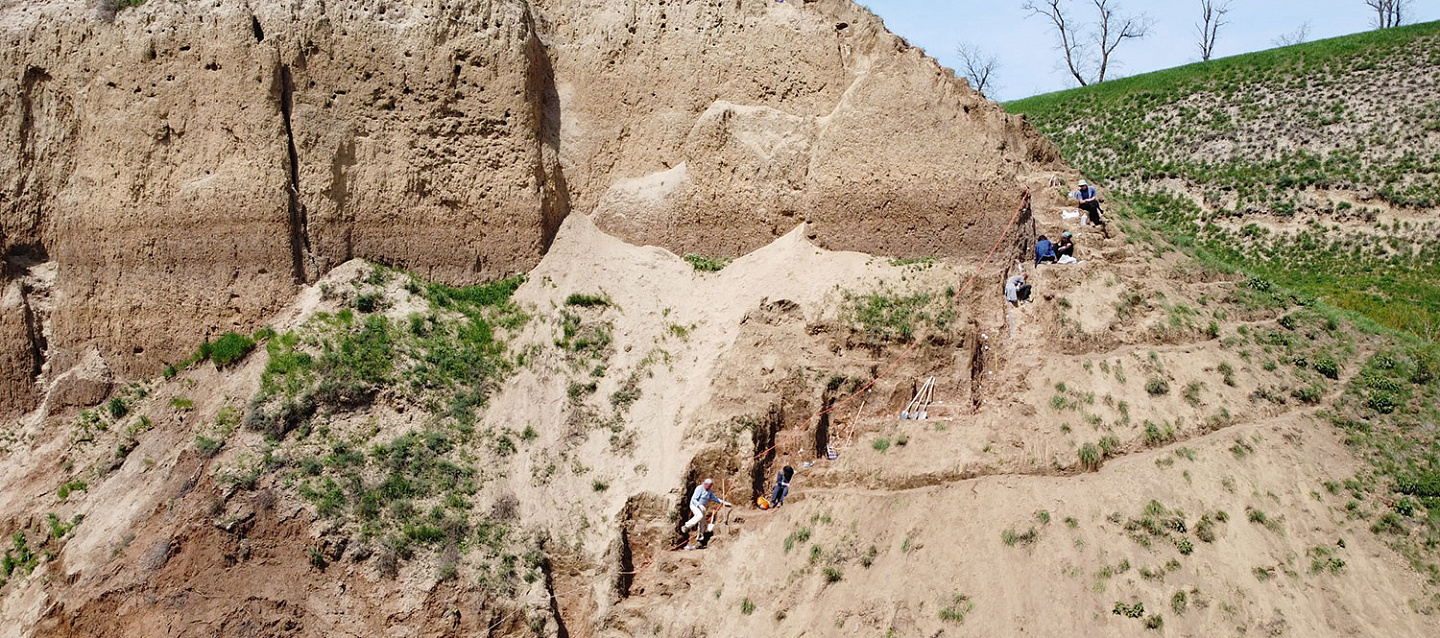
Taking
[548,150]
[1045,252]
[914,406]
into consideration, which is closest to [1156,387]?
[1045,252]

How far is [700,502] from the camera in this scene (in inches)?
667

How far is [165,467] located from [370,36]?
8.63 metres

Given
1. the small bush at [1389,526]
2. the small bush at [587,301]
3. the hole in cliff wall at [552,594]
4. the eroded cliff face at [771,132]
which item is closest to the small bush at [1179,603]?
the small bush at [1389,526]

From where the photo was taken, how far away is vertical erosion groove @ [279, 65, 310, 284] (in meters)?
20.0

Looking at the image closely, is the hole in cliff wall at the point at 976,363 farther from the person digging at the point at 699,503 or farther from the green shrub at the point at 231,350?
the green shrub at the point at 231,350

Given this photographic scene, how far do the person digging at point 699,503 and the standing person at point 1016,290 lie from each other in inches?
233

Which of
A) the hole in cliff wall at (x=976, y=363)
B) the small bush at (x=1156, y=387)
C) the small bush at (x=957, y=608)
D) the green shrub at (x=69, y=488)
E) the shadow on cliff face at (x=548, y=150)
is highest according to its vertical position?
the shadow on cliff face at (x=548, y=150)

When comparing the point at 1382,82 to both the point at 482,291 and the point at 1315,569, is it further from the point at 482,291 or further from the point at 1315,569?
the point at 482,291

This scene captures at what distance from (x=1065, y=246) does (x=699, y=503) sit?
7.85 meters

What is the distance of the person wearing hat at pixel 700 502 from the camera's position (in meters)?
16.9

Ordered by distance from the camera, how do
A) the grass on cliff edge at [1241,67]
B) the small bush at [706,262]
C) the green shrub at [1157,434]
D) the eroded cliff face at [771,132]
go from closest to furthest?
the green shrub at [1157,434]
the eroded cliff face at [771,132]
the small bush at [706,262]
the grass on cliff edge at [1241,67]

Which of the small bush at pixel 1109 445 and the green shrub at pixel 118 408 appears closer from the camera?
the small bush at pixel 1109 445

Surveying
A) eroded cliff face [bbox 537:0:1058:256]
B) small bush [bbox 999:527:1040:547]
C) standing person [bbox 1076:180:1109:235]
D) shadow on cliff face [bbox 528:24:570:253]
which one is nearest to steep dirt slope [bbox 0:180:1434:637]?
small bush [bbox 999:527:1040:547]

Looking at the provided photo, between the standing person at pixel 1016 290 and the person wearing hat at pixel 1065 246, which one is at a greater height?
the person wearing hat at pixel 1065 246
